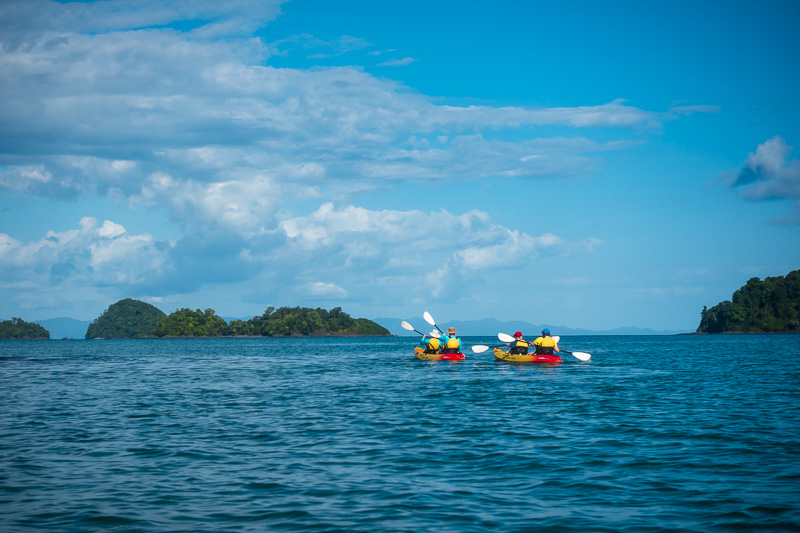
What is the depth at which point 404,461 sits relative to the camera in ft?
52.0

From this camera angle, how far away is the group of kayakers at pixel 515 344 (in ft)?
159

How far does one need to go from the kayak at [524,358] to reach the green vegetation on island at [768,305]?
161223mm

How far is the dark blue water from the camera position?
1150 cm

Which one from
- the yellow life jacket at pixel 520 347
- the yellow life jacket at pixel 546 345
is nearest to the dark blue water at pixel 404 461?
the yellow life jacket at pixel 546 345

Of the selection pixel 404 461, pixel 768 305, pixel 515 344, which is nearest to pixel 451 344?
pixel 515 344

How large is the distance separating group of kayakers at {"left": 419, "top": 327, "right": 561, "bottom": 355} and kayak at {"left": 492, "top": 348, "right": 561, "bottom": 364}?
1.09 ft

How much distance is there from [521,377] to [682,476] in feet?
85.4

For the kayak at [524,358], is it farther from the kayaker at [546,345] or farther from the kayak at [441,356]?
the kayak at [441,356]

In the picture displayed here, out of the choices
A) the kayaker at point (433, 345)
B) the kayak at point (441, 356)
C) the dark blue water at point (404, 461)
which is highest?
the kayaker at point (433, 345)

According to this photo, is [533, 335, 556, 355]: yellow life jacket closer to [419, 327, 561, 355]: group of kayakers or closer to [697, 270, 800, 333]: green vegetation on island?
[419, 327, 561, 355]: group of kayakers

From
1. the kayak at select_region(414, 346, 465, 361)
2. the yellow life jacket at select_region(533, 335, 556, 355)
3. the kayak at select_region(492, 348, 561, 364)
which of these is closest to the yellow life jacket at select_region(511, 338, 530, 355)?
the kayak at select_region(492, 348, 561, 364)

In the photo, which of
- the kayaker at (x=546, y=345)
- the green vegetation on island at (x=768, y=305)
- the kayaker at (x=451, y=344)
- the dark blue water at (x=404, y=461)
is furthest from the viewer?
the green vegetation on island at (x=768, y=305)

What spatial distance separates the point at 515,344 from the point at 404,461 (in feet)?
118

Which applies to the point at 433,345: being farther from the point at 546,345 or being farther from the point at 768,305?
the point at 768,305
